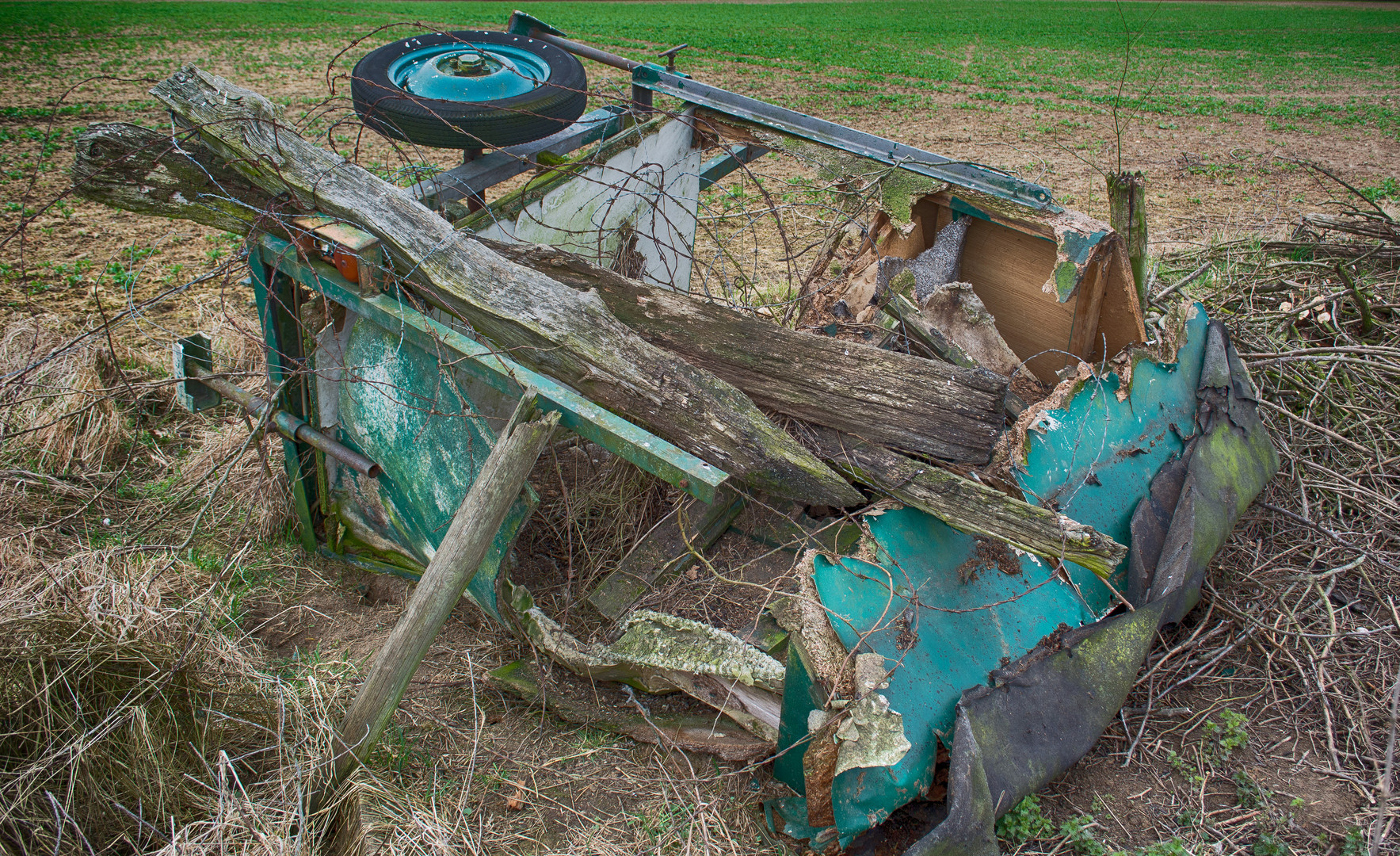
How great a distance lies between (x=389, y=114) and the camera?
3242mm

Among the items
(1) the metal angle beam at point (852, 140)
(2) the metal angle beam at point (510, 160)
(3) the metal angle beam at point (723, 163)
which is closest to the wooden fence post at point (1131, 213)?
(1) the metal angle beam at point (852, 140)

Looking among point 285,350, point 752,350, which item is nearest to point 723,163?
point 752,350

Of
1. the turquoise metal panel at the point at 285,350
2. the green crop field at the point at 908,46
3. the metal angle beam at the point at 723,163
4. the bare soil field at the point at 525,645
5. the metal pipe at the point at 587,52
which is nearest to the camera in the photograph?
the bare soil field at the point at 525,645

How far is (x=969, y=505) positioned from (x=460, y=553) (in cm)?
138

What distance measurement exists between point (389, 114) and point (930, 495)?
264 cm

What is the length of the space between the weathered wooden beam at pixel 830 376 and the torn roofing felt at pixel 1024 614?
0.26 meters

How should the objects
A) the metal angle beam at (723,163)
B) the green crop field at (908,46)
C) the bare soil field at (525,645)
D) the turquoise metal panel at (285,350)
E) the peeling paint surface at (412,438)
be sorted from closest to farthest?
the bare soil field at (525,645) → the peeling paint surface at (412,438) → the turquoise metal panel at (285,350) → the metal angle beam at (723,163) → the green crop field at (908,46)

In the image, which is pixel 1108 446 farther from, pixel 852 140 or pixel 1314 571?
pixel 852 140

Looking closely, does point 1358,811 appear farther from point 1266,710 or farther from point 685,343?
point 685,343

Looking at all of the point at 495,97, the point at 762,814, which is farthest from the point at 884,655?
the point at 495,97

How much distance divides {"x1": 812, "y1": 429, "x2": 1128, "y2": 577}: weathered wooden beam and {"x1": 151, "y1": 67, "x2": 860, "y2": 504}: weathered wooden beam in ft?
0.50

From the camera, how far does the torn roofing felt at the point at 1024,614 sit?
6.53 feet

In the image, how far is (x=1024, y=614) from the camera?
7.71 feet

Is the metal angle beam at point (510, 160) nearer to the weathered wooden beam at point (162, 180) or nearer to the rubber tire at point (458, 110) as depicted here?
the rubber tire at point (458, 110)
